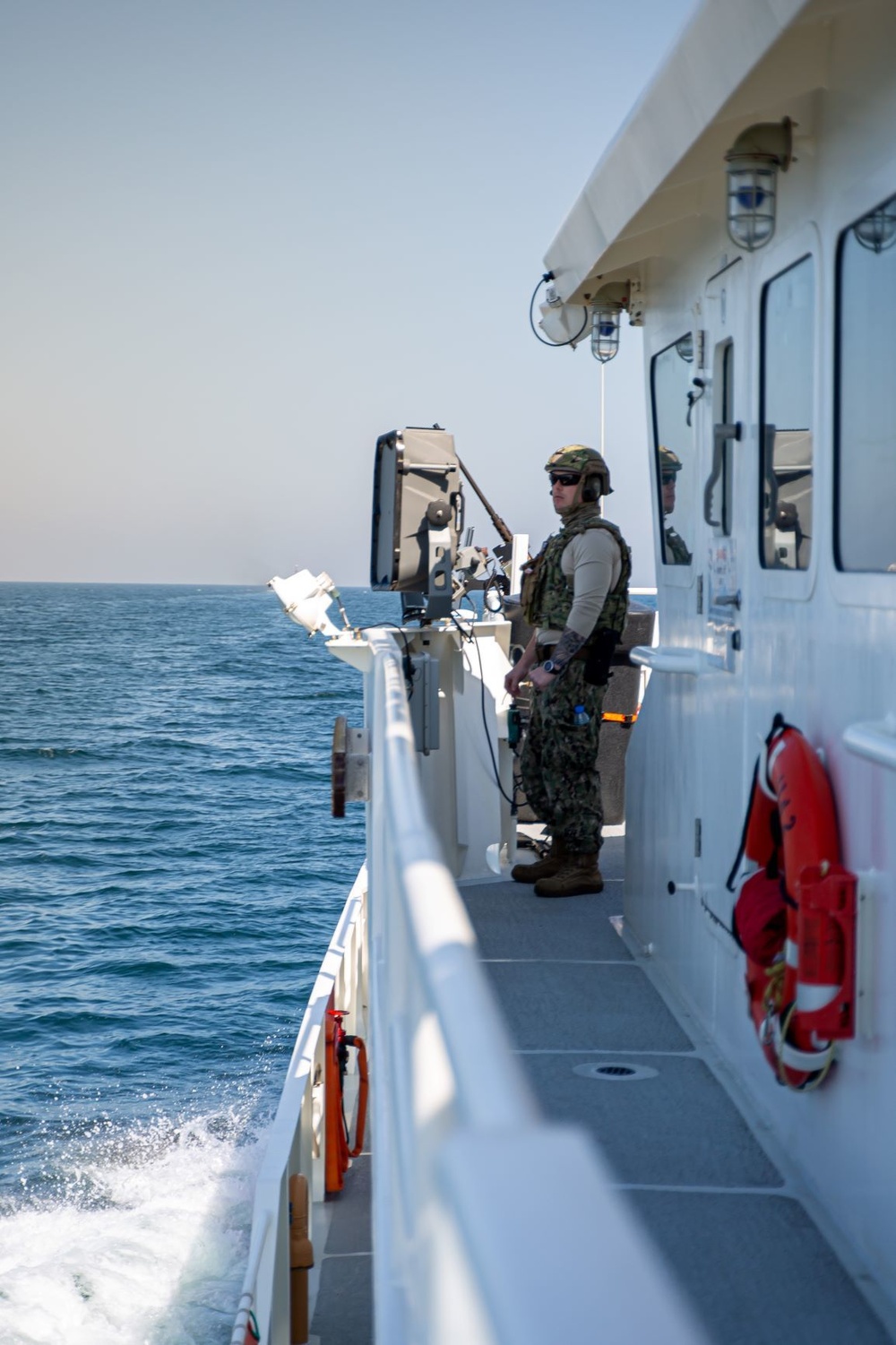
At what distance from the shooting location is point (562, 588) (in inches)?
216

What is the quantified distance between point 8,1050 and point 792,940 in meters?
14.8

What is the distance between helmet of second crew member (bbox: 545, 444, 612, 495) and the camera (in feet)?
17.5

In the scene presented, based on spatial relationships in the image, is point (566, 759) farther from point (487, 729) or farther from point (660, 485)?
point (660, 485)

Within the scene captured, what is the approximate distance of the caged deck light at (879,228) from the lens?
2.53 metres

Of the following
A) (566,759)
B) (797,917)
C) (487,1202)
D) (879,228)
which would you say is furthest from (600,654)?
(487,1202)

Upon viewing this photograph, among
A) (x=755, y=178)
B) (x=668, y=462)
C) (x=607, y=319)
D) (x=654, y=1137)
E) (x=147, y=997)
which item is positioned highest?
(x=607, y=319)

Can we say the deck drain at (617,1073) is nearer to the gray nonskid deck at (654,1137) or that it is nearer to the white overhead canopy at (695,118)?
the gray nonskid deck at (654,1137)

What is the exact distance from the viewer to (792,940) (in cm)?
280

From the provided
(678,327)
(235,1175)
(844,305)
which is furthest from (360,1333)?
(235,1175)

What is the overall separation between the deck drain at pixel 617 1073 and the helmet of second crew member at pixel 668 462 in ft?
6.38

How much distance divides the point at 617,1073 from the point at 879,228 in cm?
237

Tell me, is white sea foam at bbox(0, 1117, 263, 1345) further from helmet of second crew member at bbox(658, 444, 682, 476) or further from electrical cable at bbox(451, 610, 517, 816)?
helmet of second crew member at bbox(658, 444, 682, 476)

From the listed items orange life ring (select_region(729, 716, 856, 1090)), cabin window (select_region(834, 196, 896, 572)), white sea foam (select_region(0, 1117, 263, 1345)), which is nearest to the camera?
cabin window (select_region(834, 196, 896, 572))

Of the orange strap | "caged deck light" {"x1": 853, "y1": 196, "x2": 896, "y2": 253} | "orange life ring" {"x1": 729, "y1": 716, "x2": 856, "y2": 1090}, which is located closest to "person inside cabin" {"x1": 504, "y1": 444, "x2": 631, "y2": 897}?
the orange strap
